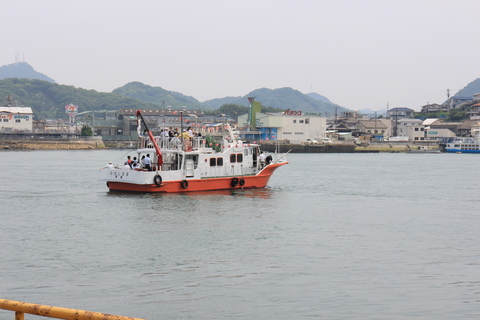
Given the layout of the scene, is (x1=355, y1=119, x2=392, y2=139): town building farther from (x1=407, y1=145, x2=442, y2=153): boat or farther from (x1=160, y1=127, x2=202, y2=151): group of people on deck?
(x1=160, y1=127, x2=202, y2=151): group of people on deck

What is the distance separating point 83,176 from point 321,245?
102 ft

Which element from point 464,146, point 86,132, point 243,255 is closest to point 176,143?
point 243,255

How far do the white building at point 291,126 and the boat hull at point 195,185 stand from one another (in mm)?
71497

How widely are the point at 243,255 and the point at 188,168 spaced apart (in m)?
15.6

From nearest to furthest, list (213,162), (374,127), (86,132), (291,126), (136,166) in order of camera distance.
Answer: (136,166) < (213,162) < (291,126) < (86,132) < (374,127)

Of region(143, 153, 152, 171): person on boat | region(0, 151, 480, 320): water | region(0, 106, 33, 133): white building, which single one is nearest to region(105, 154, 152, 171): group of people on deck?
region(143, 153, 152, 171): person on boat

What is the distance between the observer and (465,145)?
10950cm

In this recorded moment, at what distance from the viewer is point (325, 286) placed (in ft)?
48.0

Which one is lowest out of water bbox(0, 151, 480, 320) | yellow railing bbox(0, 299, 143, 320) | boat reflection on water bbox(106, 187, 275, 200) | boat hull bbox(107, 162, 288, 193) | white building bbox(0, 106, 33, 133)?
water bbox(0, 151, 480, 320)

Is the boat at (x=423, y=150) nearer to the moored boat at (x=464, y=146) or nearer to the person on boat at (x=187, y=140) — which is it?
the moored boat at (x=464, y=146)

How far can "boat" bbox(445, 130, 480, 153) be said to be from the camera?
355ft

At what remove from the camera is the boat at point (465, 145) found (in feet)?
355

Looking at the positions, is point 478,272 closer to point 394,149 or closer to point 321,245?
point 321,245

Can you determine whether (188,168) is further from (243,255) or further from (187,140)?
(243,255)
